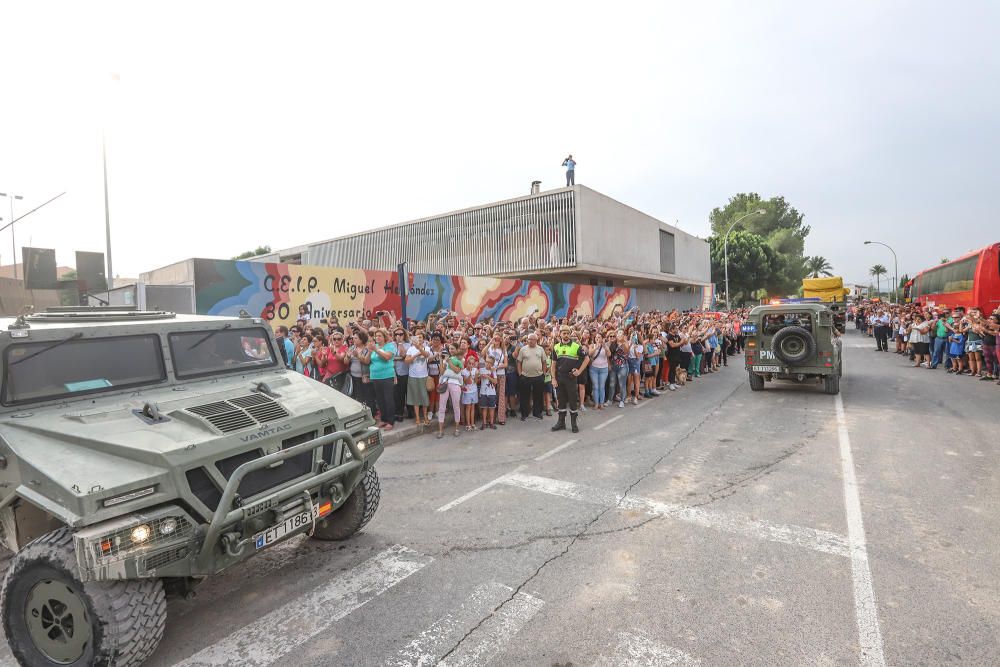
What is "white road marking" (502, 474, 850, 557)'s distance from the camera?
4598 millimetres

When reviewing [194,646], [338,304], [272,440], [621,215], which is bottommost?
[194,646]

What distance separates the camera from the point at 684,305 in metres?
46.5

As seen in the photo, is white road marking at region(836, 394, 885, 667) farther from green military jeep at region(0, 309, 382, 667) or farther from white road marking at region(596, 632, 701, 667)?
green military jeep at region(0, 309, 382, 667)

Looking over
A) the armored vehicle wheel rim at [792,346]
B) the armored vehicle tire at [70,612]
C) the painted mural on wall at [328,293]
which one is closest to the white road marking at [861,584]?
the armored vehicle tire at [70,612]

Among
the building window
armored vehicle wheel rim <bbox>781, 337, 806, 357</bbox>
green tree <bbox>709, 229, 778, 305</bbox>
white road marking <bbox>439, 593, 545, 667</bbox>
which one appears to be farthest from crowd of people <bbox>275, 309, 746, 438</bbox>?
green tree <bbox>709, 229, 778, 305</bbox>

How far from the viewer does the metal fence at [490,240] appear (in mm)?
29109

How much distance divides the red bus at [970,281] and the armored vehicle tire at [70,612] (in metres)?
23.9

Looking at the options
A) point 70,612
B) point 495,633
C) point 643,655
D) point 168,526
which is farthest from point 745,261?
point 70,612

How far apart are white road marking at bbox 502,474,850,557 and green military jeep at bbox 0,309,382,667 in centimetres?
231

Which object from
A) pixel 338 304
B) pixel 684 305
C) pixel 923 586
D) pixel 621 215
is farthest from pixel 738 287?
pixel 923 586

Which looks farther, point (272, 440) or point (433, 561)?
point (433, 561)

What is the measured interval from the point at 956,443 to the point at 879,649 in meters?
6.09

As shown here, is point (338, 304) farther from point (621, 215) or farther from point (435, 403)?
point (621, 215)

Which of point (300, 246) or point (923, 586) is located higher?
point (300, 246)
